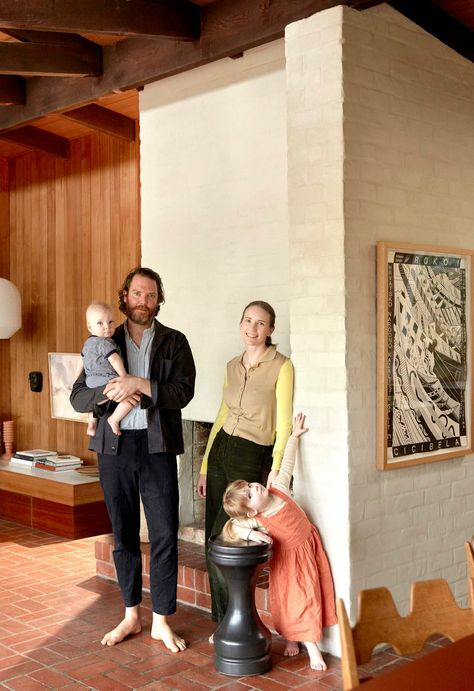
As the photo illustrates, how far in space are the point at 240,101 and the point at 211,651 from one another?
3.08 metres

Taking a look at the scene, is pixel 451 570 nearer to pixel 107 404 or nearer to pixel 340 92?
pixel 107 404

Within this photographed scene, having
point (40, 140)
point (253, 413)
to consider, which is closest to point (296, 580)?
point (253, 413)

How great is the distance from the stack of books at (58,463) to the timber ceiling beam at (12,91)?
293cm

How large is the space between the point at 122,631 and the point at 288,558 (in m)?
0.98

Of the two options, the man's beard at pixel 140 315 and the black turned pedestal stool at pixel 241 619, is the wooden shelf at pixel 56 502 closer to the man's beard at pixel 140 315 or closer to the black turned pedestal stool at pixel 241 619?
the man's beard at pixel 140 315

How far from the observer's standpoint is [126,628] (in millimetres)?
4246

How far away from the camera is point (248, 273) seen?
4.91 metres

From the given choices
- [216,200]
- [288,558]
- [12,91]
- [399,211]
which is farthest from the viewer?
[12,91]

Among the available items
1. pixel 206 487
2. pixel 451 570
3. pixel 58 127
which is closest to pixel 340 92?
pixel 206 487

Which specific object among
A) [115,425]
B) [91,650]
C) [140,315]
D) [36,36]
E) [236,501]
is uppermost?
[36,36]

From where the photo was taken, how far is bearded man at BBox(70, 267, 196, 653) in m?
4.14

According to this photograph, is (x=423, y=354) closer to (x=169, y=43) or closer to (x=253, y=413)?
(x=253, y=413)

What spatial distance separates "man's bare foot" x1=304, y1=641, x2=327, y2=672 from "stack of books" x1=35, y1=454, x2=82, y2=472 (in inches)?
143

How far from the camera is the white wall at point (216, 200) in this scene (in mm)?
4766
